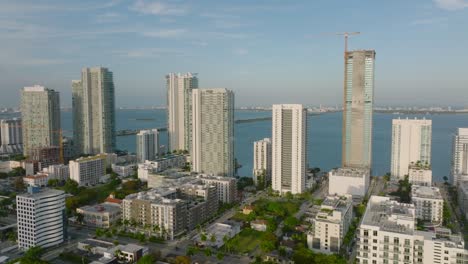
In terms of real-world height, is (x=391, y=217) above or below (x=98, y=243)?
above

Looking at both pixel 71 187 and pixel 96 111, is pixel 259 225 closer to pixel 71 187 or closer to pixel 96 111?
pixel 71 187

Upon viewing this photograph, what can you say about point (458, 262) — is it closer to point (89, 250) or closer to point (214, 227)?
point (214, 227)

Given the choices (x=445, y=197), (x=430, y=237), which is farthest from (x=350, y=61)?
(x=430, y=237)

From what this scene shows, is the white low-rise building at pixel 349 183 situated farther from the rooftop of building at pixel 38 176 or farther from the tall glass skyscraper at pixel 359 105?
the rooftop of building at pixel 38 176

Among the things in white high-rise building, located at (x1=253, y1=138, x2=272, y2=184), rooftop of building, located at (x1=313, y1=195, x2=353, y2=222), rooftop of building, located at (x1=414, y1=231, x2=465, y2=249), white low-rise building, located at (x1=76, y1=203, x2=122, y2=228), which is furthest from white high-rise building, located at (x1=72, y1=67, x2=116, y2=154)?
rooftop of building, located at (x1=414, y1=231, x2=465, y2=249)

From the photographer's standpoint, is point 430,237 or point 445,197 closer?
point 430,237

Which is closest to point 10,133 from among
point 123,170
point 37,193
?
point 123,170

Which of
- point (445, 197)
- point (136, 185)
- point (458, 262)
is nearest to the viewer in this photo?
point (458, 262)

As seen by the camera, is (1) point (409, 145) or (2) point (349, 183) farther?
(1) point (409, 145)
